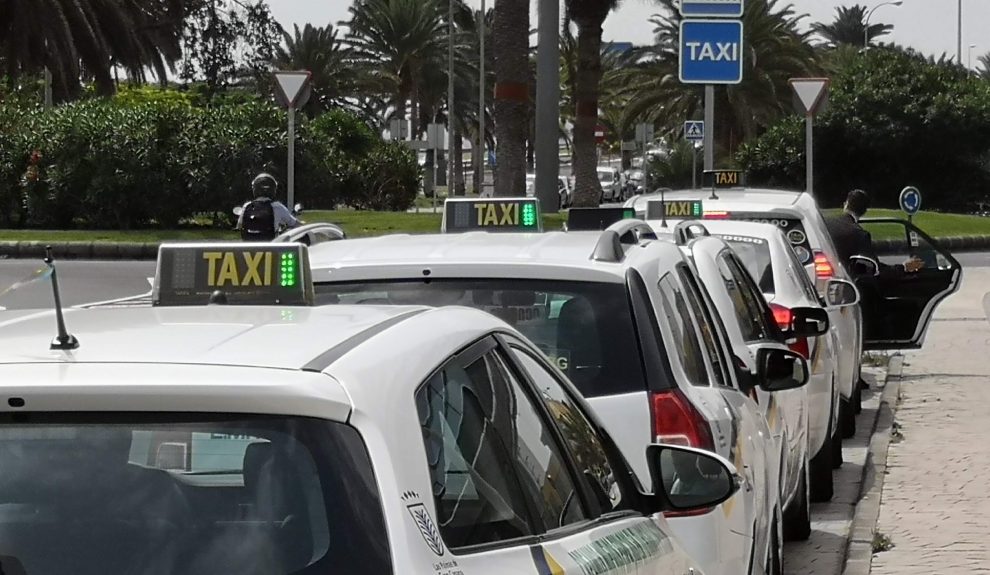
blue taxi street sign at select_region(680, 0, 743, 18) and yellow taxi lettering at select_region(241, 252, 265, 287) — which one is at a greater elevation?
blue taxi street sign at select_region(680, 0, 743, 18)

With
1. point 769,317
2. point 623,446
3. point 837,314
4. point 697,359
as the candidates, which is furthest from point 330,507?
point 837,314

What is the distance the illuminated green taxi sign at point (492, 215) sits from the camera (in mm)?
9812

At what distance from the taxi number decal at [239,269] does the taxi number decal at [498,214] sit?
5390 mm

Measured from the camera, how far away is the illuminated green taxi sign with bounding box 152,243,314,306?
4.38 m

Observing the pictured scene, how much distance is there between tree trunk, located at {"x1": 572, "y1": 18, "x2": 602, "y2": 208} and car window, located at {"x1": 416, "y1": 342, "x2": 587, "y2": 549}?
3456 cm

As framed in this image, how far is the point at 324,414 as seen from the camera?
260cm

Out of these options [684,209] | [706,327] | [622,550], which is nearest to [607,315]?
[706,327]

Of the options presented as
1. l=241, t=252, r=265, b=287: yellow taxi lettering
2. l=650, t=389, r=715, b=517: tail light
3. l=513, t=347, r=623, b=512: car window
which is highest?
l=241, t=252, r=265, b=287: yellow taxi lettering

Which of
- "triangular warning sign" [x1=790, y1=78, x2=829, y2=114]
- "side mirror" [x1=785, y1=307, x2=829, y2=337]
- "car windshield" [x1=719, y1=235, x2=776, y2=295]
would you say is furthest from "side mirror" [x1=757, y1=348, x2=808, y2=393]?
"triangular warning sign" [x1=790, y1=78, x2=829, y2=114]

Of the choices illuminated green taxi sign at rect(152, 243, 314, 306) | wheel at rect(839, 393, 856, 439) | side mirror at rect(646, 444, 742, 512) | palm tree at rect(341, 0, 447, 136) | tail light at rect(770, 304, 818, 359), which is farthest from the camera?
palm tree at rect(341, 0, 447, 136)

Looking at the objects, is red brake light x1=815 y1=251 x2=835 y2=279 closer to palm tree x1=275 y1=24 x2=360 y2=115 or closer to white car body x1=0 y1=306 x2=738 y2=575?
white car body x1=0 y1=306 x2=738 y2=575

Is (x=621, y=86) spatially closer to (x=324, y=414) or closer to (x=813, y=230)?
(x=813, y=230)

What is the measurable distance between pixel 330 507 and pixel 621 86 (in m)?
64.2

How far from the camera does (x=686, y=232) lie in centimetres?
786
